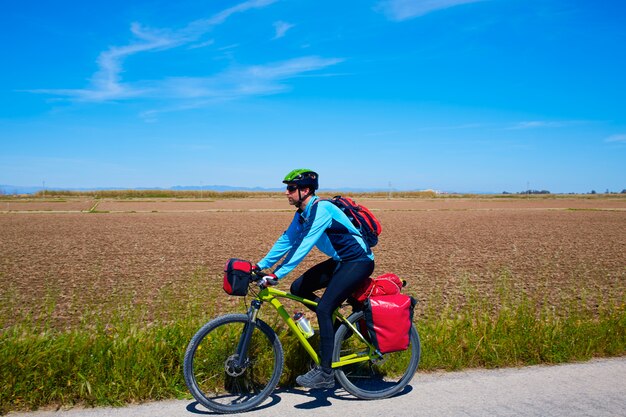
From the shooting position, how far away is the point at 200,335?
4.26 metres

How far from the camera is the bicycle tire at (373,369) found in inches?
180

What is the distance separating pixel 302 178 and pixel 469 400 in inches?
96.4

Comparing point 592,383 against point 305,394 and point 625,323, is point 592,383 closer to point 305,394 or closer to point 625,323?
point 625,323

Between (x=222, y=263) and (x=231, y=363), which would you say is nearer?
(x=231, y=363)

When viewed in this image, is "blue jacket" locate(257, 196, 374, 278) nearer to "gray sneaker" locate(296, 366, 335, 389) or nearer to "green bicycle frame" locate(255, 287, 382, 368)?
"green bicycle frame" locate(255, 287, 382, 368)

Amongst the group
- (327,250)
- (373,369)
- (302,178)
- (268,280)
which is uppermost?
(302,178)

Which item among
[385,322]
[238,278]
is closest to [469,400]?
[385,322]

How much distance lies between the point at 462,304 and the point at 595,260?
9930 mm

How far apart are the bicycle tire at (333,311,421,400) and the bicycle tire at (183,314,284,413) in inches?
24.9

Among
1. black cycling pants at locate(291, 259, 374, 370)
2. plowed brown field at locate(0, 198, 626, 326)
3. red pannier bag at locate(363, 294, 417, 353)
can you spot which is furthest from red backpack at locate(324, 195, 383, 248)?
plowed brown field at locate(0, 198, 626, 326)

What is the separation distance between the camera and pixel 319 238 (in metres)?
4.43

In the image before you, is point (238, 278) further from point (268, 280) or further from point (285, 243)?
point (285, 243)

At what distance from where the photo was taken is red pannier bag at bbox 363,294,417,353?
458 centimetres

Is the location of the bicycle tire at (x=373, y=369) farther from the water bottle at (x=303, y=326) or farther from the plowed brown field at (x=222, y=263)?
the plowed brown field at (x=222, y=263)
